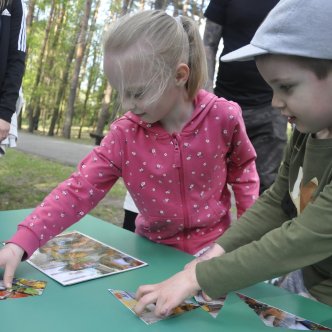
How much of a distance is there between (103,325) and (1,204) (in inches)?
122

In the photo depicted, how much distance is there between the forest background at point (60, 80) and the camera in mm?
4629

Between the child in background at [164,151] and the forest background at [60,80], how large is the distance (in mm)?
2325

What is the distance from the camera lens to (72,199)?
1.26 metres

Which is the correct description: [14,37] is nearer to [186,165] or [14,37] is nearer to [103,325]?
[186,165]

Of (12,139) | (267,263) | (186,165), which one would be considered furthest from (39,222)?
(12,139)

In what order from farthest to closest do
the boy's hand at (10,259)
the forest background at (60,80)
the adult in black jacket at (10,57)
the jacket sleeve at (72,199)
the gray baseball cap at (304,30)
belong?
the forest background at (60,80) → the adult in black jacket at (10,57) → the jacket sleeve at (72,199) → the boy's hand at (10,259) → the gray baseball cap at (304,30)

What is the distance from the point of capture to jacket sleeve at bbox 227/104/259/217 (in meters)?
1.43

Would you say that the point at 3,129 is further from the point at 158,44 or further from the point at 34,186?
the point at 34,186

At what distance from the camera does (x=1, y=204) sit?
12.0ft

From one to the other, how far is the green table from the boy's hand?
34mm

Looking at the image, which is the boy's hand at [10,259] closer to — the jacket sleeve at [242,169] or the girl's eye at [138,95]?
the girl's eye at [138,95]

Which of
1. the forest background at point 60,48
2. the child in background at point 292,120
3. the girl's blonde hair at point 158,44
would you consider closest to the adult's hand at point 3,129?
the girl's blonde hair at point 158,44

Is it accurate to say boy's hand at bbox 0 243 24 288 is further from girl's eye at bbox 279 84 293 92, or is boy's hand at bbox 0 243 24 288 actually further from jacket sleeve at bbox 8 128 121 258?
girl's eye at bbox 279 84 293 92

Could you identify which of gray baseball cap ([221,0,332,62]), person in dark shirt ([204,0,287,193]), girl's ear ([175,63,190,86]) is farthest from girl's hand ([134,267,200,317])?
person in dark shirt ([204,0,287,193])
